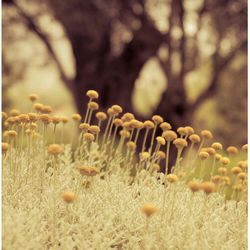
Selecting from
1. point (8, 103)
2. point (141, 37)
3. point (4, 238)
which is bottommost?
point (4, 238)

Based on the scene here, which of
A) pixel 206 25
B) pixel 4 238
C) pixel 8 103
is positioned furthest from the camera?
pixel 8 103

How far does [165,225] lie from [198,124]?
6271 millimetres

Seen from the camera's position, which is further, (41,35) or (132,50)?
(41,35)

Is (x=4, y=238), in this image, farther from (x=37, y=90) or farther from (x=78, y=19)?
(x=37, y=90)

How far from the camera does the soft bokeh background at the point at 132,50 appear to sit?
671 cm

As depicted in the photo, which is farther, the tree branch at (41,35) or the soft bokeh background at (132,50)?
the tree branch at (41,35)

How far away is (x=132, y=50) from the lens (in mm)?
7332

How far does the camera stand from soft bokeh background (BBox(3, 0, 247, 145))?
264 inches

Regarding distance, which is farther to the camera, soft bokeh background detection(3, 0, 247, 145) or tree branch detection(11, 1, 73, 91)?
tree branch detection(11, 1, 73, 91)

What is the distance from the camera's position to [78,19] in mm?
6469

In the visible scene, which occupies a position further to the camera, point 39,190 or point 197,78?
point 197,78

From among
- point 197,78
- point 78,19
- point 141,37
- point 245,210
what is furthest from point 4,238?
point 197,78

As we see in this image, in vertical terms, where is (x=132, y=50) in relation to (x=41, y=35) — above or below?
below

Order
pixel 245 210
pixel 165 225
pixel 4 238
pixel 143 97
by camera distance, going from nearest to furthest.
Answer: pixel 4 238 → pixel 165 225 → pixel 245 210 → pixel 143 97
